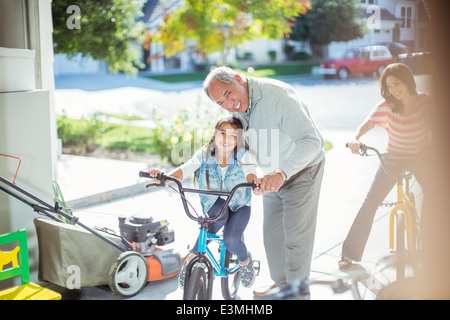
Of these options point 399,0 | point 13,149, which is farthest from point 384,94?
point 13,149

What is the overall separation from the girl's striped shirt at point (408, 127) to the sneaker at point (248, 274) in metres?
1.00

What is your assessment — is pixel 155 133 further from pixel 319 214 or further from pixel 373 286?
pixel 373 286

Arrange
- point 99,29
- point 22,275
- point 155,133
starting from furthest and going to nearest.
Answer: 1. point 155,133
2. point 99,29
3. point 22,275

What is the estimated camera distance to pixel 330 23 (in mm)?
4117

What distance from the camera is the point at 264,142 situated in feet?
10.5

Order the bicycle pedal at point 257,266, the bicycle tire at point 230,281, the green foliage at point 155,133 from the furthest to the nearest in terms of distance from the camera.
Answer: the green foliage at point 155,133 < the bicycle pedal at point 257,266 < the bicycle tire at point 230,281

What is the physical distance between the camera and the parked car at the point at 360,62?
352cm

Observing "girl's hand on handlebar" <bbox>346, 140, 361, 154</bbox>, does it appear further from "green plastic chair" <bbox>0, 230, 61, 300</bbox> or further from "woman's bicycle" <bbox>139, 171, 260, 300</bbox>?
"green plastic chair" <bbox>0, 230, 61, 300</bbox>

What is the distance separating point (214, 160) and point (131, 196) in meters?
2.39

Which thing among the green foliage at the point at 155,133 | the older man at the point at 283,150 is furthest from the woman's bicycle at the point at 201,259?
the green foliage at the point at 155,133

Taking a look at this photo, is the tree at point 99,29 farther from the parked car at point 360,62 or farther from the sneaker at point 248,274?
the sneaker at point 248,274

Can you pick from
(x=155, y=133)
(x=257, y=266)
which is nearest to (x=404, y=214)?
(x=257, y=266)

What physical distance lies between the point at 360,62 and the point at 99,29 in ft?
8.76

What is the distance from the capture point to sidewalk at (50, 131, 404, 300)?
3621 mm
